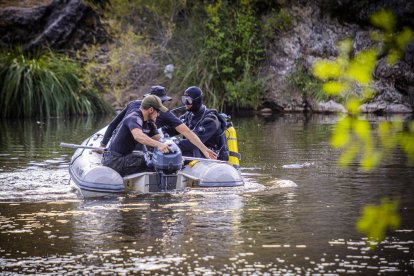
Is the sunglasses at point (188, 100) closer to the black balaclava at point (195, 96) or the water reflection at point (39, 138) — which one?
the black balaclava at point (195, 96)

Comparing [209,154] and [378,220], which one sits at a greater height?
[378,220]

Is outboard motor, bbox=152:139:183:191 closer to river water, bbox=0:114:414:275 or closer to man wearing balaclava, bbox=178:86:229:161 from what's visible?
river water, bbox=0:114:414:275

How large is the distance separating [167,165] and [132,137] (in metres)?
0.85

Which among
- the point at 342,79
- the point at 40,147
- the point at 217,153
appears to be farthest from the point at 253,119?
the point at 342,79

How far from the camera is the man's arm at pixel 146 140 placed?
1157 cm

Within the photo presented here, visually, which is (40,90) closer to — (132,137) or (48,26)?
(48,26)

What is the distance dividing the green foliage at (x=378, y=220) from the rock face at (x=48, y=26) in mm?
24195

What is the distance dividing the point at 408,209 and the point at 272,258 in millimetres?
3294

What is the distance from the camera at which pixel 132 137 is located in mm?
12234

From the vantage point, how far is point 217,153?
1361 centimetres

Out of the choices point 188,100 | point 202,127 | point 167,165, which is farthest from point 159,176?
point 188,100

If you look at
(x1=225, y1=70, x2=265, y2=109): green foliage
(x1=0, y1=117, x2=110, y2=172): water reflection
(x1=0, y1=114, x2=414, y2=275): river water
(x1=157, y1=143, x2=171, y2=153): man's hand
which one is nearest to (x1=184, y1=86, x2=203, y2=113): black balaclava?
(x1=0, y1=114, x2=414, y2=275): river water

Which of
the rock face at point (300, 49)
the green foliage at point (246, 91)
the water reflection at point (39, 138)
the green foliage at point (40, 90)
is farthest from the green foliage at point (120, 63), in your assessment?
the rock face at point (300, 49)

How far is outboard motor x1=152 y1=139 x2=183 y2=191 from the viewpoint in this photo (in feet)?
38.1
